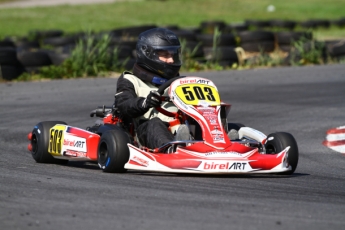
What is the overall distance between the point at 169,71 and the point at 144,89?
243 mm

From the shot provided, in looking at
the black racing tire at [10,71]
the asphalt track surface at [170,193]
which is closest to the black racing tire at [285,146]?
the asphalt track surface at [170,193]

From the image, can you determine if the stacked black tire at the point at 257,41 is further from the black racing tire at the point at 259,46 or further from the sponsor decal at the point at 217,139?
the sponsor decal at the point at 217,139

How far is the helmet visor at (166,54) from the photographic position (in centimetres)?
623

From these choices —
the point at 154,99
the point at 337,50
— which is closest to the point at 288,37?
the point at 337,50

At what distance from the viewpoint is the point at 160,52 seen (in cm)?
626

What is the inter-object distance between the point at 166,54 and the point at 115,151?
114cm

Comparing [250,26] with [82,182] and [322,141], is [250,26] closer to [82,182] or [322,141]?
[322,141]

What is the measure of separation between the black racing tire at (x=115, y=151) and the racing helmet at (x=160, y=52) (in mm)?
764

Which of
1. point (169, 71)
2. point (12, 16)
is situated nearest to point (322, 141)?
point (169, 71)

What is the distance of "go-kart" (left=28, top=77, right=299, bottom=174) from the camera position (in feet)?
17.4

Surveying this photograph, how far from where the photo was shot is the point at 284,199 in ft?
14.5

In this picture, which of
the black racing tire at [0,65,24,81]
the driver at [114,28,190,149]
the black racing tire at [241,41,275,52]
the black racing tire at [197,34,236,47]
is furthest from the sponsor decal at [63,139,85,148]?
the black racing tire at [241,41,275,52]

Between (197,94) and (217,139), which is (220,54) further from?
(217,139)

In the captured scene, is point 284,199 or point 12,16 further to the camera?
point 12,16
